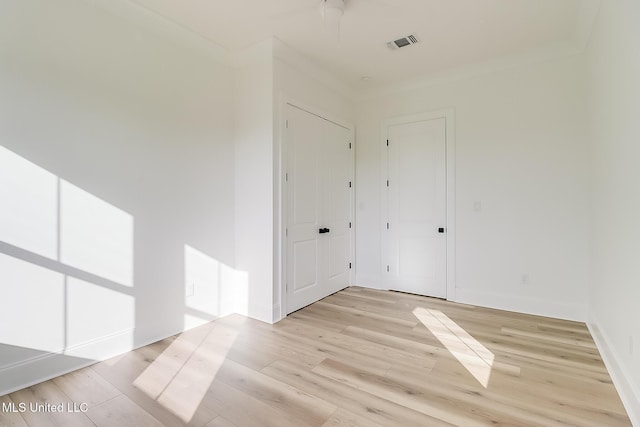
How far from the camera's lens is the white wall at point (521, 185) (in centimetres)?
329

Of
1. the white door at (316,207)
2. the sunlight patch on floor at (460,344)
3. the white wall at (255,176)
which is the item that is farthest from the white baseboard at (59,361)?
the sunlight patch on floor at (460,344)

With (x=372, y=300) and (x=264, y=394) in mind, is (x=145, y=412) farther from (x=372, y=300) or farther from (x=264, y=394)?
(x=372, y=300)

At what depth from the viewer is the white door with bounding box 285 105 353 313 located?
355 cm

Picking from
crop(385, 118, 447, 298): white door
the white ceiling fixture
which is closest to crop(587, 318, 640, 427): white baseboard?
crop(385, 118, 447, 298): white door

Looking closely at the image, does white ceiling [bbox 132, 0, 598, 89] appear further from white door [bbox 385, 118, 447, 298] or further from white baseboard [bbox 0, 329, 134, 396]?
white baseboard [bbox 0, 329, 134, 396]

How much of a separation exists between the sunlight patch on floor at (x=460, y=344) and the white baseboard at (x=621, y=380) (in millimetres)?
707

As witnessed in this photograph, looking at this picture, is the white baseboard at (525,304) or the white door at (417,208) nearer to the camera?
the white baseboard at (525,304)

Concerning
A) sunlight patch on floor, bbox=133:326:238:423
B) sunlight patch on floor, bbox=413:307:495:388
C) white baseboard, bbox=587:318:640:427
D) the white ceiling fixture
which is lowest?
sunlight patch on floor, bbox=133:326:238:423

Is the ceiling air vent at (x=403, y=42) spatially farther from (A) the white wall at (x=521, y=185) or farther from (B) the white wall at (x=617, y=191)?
(B) the white wall at (x=617, y=191)

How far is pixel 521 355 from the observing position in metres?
2.54

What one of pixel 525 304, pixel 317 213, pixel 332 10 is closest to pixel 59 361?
pixel 317 213

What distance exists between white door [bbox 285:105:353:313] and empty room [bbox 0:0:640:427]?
0.13ft

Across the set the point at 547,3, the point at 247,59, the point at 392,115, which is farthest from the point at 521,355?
the point at 247,59

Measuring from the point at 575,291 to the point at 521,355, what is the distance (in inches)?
51.7
